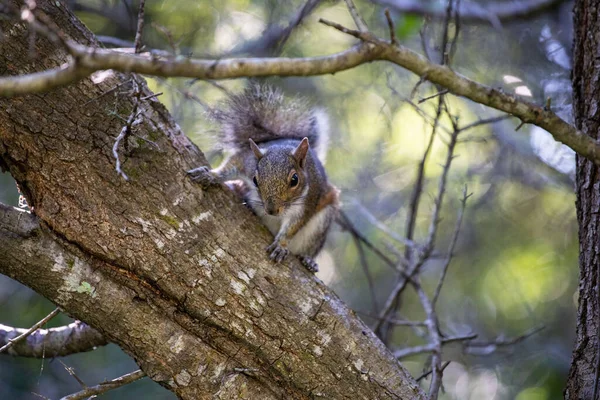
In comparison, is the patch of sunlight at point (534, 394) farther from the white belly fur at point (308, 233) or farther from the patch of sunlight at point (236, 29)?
the patch of sunlight at point (236, 29)

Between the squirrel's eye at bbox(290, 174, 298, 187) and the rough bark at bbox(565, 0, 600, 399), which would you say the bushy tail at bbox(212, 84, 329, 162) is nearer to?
the squirrel's eye at bbox(290, 174, 298, 187)

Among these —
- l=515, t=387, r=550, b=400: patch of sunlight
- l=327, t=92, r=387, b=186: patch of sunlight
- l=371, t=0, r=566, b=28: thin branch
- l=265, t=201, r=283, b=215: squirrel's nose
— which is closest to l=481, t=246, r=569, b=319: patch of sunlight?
l=515, t=387, r=550, b=400: patch of sunlight

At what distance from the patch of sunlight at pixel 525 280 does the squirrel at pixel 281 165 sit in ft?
7.24

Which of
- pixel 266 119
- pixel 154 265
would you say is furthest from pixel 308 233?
pixel 154 265

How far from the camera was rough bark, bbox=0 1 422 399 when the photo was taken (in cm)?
205

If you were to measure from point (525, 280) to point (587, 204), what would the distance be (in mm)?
2788

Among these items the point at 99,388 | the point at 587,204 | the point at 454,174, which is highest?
the point at 454,174

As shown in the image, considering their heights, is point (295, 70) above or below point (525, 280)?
below

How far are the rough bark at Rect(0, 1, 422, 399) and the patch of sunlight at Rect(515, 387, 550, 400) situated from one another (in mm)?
2304

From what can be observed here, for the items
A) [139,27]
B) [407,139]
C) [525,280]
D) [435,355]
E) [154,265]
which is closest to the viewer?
[139,27]

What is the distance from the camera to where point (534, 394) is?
169 inches

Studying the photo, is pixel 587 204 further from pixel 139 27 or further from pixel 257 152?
pixel 139 27

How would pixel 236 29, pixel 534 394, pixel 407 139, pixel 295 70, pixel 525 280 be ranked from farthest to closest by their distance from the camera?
1. pixel 407 139
2. pixel 525 280
3. pixel 236 29
4. pixel 534 394
5. pixel 295 70

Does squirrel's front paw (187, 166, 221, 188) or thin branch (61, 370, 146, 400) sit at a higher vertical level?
squirrel's front paw (187, 166, 221, 188)
